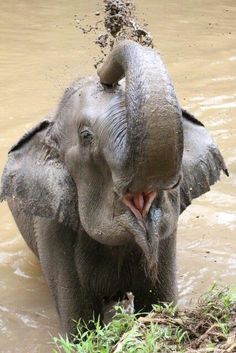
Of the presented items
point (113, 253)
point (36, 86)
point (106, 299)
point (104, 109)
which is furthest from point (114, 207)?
point (36, 86)

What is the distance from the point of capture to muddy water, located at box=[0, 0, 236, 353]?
4.75 m

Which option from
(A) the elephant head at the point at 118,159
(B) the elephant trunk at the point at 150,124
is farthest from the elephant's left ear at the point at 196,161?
(B) the elephant trunk at the point at 150,124

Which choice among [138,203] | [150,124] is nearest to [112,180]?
[138,203]

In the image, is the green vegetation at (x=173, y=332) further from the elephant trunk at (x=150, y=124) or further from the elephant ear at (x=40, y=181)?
the elephant ear at (x=40, y=181)

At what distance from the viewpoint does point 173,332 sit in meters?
2.76

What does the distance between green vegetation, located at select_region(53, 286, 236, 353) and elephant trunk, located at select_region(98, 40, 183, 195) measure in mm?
486

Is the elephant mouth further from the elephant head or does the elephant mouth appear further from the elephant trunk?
the elephant trunk

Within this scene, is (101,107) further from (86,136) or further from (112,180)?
(112,180)

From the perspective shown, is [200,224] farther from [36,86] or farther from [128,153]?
[36,86]

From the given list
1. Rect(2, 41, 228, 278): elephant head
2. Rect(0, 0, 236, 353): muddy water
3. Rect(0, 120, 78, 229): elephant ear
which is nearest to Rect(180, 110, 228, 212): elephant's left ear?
Rect(2, 41, 228, 278): elephant head

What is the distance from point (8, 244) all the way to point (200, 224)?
1351 millimetres

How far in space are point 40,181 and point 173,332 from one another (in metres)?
1.12

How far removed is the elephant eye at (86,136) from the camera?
313cm

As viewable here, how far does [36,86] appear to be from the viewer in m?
8.39
